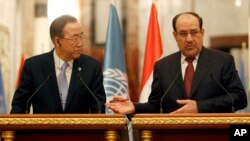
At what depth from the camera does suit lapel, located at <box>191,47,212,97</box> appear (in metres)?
3.97

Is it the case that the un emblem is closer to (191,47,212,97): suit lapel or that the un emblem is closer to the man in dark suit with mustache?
the man in dark suit with mustache

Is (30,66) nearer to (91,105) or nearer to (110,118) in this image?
(91,105)

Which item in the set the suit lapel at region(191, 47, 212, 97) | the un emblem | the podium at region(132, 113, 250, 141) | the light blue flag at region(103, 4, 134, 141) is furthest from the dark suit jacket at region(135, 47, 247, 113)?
the light blue flag at region(103, 4, 134, 141)

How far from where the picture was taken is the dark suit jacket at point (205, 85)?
3859mm

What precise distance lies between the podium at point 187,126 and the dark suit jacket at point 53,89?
Answer: 94 centimetres

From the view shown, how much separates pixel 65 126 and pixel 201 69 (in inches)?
49.2

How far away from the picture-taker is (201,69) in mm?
4035

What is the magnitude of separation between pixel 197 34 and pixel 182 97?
499mm

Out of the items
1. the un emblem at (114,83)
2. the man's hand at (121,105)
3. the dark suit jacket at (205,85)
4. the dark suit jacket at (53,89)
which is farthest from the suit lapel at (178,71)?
the un emblem at (114,83)

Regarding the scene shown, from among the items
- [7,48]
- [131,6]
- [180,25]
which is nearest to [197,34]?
[180,25]

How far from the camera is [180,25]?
13.6ft

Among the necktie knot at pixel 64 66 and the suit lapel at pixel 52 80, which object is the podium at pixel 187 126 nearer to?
the suit lapel at pixel 52 80

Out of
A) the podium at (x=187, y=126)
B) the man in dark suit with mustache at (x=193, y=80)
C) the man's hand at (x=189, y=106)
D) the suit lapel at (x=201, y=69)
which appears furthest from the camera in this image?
the suit lapel at (x=201, y=69)

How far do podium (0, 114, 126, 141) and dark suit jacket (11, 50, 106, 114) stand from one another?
774mm
